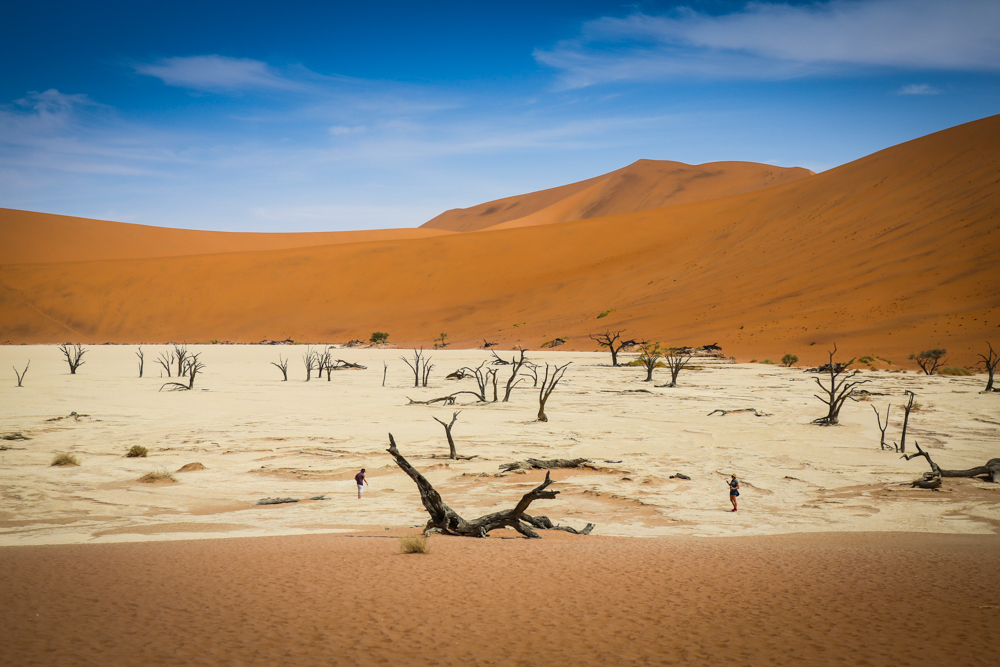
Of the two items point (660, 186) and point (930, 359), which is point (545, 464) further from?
point (660, 186)

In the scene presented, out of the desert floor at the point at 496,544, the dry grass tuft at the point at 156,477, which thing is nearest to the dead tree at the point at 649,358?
the desert floor at the point at 496,544

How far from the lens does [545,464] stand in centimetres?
1067

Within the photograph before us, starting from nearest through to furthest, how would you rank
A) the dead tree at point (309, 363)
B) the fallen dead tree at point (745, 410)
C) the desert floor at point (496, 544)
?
the desert floor at point (496, 544) < the fallen dead tree at point (745, 410) < the dead tree at point (309, 363)

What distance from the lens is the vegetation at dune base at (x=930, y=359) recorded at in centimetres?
2483

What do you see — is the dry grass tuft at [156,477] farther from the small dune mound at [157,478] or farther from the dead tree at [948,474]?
the dead tree at [948,474]

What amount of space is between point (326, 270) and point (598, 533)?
71.8 meters

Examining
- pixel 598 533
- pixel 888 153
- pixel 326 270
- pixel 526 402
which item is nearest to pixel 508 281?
pixel 326 270

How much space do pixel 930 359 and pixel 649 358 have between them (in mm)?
12801

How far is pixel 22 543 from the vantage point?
646cm

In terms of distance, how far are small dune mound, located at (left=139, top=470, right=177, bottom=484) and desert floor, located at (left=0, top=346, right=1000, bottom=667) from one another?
0.63ft

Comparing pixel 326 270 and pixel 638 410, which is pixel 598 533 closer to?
pixel 638 410

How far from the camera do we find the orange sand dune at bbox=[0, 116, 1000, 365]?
3644 centimetres

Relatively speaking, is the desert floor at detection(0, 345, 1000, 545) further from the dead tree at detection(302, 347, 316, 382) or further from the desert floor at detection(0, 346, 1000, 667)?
the dead tree at detection(302, 347, 316, 382)

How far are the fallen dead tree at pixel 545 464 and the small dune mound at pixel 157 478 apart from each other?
5.08 metres
